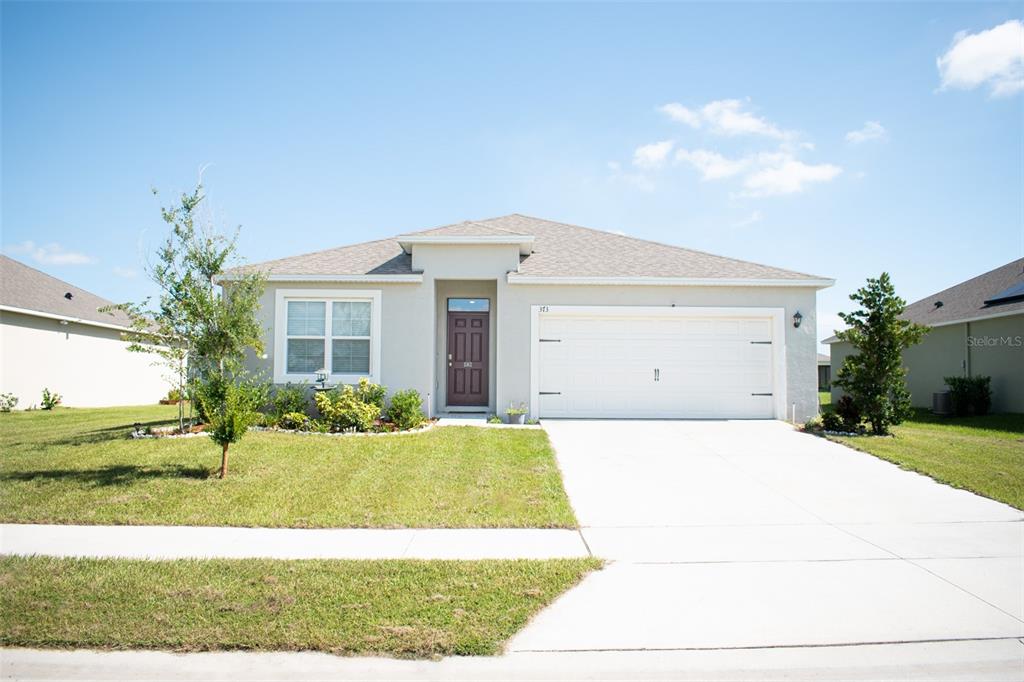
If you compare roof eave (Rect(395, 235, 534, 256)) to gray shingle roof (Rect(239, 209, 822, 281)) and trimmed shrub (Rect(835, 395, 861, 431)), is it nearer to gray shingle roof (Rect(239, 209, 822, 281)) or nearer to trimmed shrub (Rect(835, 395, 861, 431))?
gray shingle roof (Rect(239, 209, 822, 281))

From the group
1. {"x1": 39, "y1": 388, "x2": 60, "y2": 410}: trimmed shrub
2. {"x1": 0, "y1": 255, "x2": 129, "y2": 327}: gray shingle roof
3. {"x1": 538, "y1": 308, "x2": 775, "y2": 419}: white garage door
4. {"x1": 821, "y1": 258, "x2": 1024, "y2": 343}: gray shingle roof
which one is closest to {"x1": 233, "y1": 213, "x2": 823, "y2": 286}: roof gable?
{"x1": 538, "y1": 308, "x2": 775, "y2": 419}: white garage door

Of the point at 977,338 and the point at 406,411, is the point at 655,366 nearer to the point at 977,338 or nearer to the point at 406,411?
the point at 406,411

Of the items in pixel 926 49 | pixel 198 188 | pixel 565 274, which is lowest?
pixel 565 274

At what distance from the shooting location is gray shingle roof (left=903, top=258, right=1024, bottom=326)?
15742 mm

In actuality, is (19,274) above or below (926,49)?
below

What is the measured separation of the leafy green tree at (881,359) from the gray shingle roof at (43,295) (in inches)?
801

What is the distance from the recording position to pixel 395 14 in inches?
411

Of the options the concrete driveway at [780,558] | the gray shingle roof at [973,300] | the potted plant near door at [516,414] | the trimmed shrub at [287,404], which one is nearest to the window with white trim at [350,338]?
the trimmed shrub at [287,404]

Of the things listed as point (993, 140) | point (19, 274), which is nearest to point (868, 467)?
point (993, 140)

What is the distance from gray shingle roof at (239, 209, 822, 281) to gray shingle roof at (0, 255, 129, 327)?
857 centimetres

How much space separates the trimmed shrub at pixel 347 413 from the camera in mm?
10594

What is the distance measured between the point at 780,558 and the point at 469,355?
31.0 feet

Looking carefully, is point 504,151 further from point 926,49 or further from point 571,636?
point 571,636

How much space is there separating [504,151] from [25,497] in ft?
38.8
